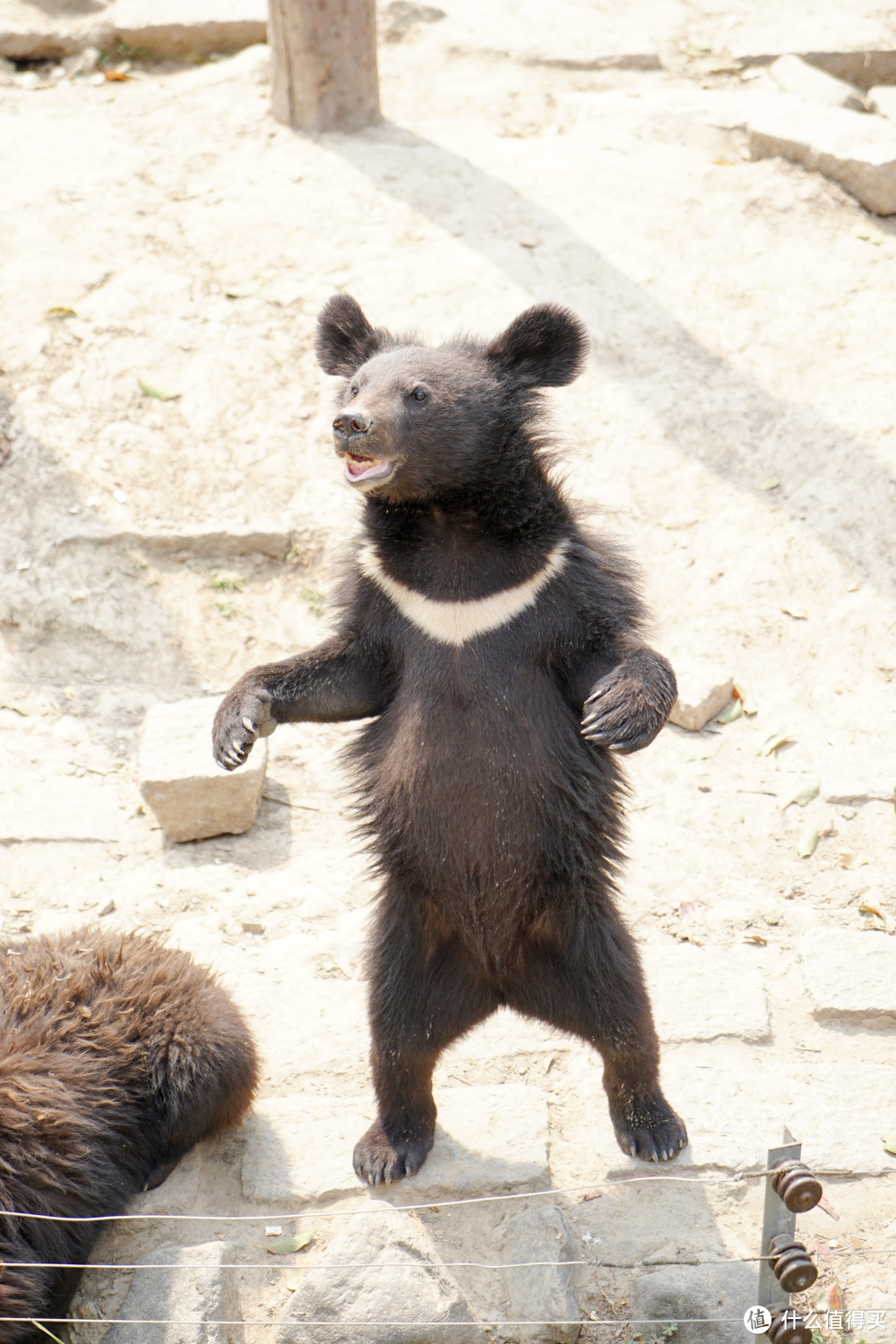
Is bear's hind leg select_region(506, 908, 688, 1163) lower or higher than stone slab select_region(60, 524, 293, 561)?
higher

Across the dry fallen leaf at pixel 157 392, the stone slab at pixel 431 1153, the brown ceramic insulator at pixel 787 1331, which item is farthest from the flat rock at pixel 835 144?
the brown ceramic insulator at pixel 787 1331

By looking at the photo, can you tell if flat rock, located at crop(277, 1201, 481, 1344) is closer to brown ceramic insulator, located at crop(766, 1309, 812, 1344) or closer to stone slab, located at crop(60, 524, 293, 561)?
brown ceramic insulator, located at crop(766, 1309, 812, 1344)

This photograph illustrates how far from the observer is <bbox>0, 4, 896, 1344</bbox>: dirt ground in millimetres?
4617

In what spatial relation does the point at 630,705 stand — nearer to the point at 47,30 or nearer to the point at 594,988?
the point at 594,988

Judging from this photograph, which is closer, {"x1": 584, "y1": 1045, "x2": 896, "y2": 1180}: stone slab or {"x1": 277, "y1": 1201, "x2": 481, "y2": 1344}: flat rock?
{"x1": 277, "y1": 1201, "x2": 481, "y2": 1344}: flat rock

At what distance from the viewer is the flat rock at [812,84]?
8.67 meters

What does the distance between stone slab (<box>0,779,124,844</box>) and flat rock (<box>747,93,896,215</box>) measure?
562 cm

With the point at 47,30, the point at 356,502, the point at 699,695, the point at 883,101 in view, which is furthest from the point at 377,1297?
the point at 47,30

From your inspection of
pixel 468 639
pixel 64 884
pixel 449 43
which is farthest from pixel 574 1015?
pixel 449 43

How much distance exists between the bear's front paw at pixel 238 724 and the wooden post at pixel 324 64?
578cm

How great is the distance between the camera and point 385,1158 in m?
3.77

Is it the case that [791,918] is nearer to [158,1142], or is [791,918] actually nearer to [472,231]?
[158,1142]

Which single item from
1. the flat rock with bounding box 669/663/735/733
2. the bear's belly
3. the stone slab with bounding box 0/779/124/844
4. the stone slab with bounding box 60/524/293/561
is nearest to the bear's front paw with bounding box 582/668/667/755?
the bear's belly

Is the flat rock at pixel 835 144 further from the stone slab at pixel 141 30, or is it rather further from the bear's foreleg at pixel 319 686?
the bear's foreleg at pixel 319 686
